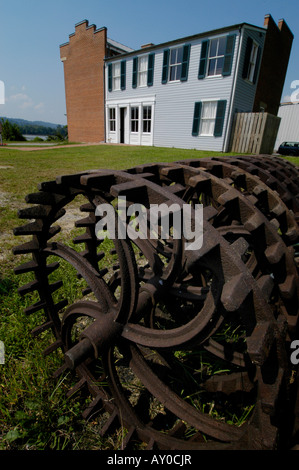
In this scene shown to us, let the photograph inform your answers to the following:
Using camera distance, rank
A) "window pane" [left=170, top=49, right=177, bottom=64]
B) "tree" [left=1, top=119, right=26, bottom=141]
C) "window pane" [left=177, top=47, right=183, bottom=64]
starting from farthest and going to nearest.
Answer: "tree" [left=1, top=119, right=26, bottom=141]
"window pane" [left=170, top=49, right=177, bottom=64]
"window pane" [left=177, top=47, right=183, bottom=64]

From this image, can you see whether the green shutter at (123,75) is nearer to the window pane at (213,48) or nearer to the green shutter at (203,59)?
the green shutter at (203,59)

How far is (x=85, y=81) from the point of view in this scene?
2033cm

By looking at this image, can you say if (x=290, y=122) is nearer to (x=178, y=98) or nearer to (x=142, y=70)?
(x=178, y=98)

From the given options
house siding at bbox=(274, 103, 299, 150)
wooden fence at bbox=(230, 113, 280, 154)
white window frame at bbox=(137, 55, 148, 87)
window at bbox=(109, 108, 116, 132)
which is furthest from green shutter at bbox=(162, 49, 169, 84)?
house siding at bbox=(274, 103, 299, 150)

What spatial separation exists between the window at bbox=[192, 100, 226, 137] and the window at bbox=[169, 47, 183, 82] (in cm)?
245

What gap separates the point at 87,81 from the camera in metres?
20.2

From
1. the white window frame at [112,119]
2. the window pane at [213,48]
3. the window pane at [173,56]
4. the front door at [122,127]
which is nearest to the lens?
the window pane at [213,48]

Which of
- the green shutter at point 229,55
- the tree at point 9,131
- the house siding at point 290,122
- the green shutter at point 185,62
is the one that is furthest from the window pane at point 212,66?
the tree at point 9,131

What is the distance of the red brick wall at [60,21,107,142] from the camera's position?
62.2ft

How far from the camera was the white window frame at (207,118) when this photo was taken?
13867 mm

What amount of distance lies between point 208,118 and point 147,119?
4.83 meters

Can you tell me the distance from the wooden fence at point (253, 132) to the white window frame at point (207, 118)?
118 cm

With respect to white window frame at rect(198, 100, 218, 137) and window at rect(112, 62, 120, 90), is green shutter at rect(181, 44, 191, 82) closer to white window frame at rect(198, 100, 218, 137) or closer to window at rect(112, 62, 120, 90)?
white window frame at rect(198, 100, 218, 137)

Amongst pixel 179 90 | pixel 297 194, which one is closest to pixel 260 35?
pixel 179 90
